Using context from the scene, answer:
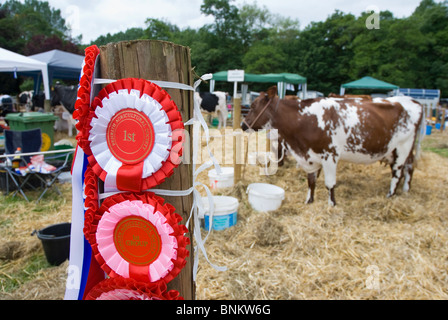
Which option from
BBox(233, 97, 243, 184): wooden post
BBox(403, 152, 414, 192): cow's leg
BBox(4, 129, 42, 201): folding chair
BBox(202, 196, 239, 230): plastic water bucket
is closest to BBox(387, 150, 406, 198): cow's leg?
BBox(403, 152, 414, 192): cow's leg

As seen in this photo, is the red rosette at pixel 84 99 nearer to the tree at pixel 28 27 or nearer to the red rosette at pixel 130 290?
the red rosette at pixel 130 290

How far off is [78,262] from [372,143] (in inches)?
172

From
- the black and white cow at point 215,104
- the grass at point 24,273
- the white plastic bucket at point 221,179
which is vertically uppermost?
the black and white cow at point 215,104

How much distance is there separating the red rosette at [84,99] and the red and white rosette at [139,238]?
0.27 metres

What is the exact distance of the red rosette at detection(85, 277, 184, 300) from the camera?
3.81 ft

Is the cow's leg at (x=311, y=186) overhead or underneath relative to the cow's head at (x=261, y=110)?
underneath

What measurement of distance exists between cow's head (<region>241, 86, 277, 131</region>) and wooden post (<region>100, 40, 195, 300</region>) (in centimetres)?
333

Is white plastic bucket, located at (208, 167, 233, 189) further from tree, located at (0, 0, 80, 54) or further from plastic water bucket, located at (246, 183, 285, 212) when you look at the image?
tree, located at (0, 0, 80, 54)

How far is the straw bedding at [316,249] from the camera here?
2545 mm

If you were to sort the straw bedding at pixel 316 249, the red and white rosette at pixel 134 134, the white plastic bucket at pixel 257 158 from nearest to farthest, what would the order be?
the red and white rosette at pixel 134 134 < the straw bedding at pixel 316 249 < the white plastic bucket at pixel 257 158

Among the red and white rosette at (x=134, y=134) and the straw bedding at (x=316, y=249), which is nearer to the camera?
the red and white rosette at (x=134, y=134)

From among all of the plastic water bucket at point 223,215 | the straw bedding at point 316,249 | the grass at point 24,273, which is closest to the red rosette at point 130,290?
the straw bedding at point 316,249

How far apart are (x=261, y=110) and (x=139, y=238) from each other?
362 centimetres

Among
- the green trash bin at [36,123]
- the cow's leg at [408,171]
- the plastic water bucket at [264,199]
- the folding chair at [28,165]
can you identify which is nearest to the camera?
the plastic water bucket at [264,199]
